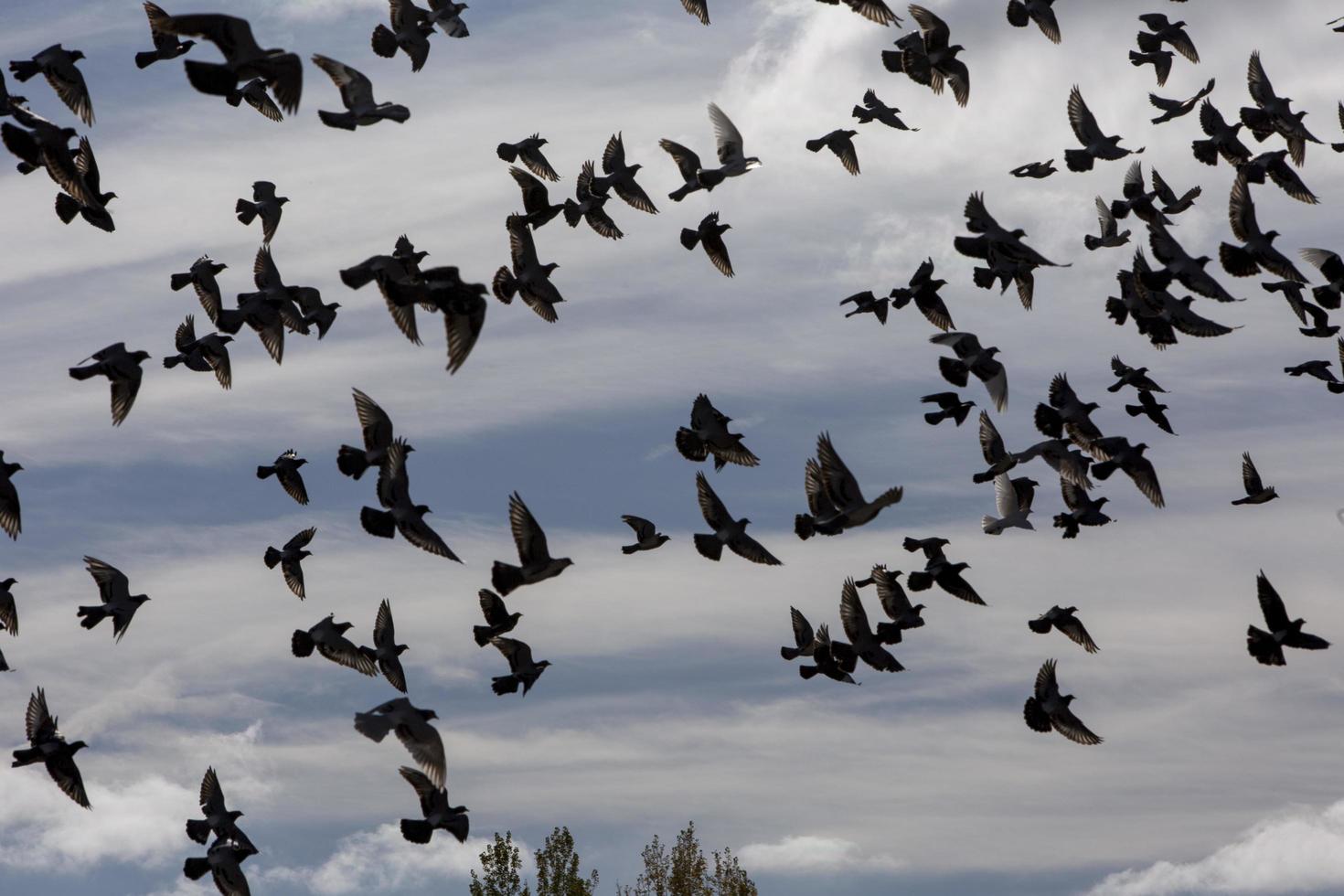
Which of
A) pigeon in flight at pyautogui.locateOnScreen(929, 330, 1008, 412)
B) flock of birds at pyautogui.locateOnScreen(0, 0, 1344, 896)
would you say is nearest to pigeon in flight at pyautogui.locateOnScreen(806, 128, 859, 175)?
flock of birds at pyautogui.locateOnScreen(0, 0, 1344, 896)

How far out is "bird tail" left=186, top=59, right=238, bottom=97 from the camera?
789 inches

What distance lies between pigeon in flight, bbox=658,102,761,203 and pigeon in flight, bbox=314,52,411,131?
18.8 feet

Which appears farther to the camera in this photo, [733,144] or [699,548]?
[733,144]

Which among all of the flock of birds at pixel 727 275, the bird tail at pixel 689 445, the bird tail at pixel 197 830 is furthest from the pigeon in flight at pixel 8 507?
the bird tail at pixel 689 445

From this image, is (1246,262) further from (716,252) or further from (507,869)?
(507,869)

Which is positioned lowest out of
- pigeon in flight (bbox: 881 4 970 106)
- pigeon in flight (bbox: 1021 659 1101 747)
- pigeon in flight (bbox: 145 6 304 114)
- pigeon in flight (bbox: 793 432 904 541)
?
pigeon in flight (bbox: 1021 659 1101 747)

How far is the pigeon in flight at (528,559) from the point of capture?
75.0ft

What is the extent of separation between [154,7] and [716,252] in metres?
11.0

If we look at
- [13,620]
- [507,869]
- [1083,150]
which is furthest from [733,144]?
[507,869]

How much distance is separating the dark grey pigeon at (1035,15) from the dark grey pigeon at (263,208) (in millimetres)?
14444

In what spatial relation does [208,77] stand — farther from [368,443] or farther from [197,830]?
[197,830]

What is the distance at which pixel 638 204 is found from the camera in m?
30.4

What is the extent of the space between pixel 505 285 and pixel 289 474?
17.5 ft

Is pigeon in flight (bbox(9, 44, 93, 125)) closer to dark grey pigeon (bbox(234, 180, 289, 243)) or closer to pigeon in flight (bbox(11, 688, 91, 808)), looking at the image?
dark grey pigeon (bbox(234, 180, 289, 243))
